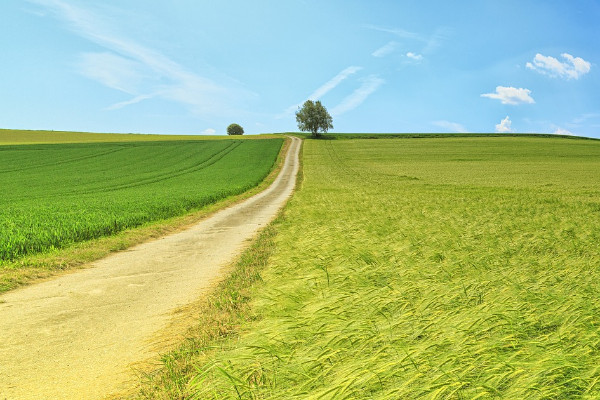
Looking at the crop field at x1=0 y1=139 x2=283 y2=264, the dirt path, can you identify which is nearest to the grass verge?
the dirt path

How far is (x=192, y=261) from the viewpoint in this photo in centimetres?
1048

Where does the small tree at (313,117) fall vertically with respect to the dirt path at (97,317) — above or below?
above

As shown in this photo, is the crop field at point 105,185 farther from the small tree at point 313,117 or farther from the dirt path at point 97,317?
the small tree at point 313,117

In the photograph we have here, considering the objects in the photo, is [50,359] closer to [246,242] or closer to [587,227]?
[246,242]

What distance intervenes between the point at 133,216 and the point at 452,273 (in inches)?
566

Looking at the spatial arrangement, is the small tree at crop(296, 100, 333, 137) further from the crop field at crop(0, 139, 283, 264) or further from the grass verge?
the grass verge

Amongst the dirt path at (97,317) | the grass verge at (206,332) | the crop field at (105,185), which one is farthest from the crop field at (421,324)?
the crop field at (105,185)

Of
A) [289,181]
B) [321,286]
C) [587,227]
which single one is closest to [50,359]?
[321,286]

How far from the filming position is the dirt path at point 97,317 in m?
4.48

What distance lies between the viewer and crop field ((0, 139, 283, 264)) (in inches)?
534

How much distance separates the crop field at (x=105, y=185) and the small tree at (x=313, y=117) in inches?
1151

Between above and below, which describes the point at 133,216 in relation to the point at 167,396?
above

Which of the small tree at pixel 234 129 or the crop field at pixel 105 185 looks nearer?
the crop field at pixel 105 185

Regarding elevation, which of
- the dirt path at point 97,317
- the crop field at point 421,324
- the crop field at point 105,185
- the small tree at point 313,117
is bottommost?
the dirt path at point 97,317
